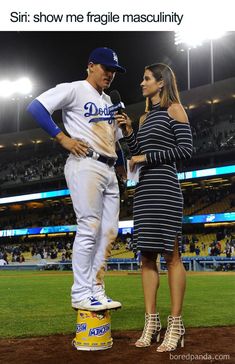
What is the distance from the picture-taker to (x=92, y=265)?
333 centimetres

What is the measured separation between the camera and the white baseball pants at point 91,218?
3.16m

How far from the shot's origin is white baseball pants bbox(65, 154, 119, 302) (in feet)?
10.4

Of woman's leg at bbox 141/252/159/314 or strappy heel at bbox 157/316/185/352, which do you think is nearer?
strappy heel at bbox 157/316/185/352

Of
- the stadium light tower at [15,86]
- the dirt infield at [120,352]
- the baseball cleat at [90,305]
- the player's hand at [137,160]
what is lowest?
the dirt infield at [120,352]

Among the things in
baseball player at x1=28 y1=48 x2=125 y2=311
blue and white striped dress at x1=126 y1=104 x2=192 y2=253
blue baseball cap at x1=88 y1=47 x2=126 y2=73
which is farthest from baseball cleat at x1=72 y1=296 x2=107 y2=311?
blue baseball cap at x1=88 y1=47 x2=126 y2=73

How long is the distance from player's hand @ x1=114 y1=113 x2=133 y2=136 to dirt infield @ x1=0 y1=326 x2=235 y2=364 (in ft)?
5.13

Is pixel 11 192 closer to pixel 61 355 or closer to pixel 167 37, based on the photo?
pixel 167 37

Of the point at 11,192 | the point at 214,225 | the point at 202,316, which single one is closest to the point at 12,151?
the point at 11,192

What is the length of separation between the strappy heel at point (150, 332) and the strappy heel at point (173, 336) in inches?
5.9

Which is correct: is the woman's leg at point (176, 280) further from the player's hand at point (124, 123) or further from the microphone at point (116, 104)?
the microphone at point (116, 104)

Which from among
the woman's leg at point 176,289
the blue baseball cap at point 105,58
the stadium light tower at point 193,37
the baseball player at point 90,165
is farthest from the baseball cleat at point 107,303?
the stadium light tower at point 193,37

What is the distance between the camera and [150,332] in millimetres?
3207

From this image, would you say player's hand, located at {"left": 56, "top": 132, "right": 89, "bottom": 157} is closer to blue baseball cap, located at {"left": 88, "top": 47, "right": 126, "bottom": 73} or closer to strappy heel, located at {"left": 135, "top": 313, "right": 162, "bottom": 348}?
blue baseball cap, located at {"left": 88, "top": 47, "right": 126, "bottom": 73}

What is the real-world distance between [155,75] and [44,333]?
99.6 inches
